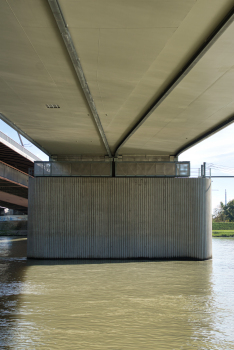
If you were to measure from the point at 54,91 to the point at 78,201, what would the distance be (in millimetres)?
7725

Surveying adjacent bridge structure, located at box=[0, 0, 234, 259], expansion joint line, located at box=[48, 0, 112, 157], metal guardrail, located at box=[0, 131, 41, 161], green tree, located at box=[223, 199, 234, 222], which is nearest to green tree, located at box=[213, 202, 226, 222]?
green tree, located at box=[223, 199, 234, 222]

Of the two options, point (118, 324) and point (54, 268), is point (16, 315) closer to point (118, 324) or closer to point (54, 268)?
point (118, 324)

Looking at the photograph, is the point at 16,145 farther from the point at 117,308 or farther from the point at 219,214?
the point at 219,214

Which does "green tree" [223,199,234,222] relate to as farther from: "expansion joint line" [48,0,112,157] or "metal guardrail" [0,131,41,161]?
"expansion joint line" [48,0,112,157]

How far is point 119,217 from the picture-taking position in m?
16.7

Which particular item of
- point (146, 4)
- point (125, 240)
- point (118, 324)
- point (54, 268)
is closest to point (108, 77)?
point (146, 4)

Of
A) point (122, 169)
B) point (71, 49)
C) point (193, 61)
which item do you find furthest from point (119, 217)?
point (71, 49)

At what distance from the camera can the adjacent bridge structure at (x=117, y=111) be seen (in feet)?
20.7

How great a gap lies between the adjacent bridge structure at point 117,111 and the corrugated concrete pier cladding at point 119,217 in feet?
0.15

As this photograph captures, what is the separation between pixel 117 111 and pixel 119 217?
21.2ft

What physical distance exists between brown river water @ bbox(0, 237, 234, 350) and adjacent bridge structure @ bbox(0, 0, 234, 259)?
118 inches

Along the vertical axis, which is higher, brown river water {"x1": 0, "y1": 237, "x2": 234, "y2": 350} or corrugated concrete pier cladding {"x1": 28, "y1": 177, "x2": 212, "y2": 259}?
corrugated concrete pier cladding {"x1": 28, "y1": 177, "x2": 212, "y2": 259}

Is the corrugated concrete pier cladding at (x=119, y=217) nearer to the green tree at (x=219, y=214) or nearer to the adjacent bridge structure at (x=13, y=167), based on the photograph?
the adjacent bridge structure at (x=13, y=167)

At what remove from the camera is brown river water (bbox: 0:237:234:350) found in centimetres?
581
